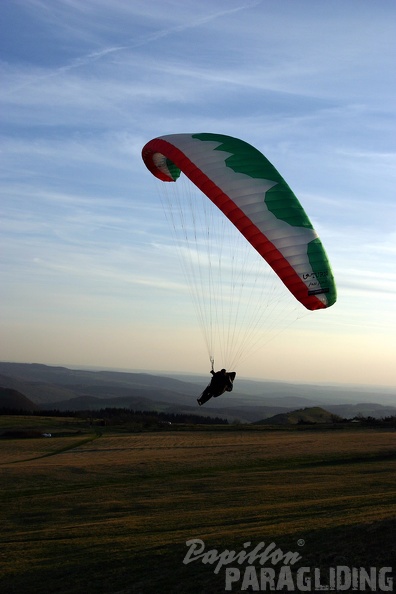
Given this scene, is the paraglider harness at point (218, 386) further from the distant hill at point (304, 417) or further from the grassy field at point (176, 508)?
the distant hill at point (304, 417)

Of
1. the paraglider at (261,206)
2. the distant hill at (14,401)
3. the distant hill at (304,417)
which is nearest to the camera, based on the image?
the paraglider at (261,206)

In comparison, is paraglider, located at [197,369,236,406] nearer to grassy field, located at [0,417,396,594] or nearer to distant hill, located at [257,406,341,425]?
grassy field, located at [0,417,396,594]

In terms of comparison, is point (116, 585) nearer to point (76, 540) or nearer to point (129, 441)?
point (76, 540)

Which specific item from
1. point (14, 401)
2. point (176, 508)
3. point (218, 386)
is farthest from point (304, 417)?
A: point (14, 401)

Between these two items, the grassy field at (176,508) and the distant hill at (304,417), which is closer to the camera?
the grassy field at (176,508)

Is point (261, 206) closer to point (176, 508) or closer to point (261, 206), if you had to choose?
point (261, 206)

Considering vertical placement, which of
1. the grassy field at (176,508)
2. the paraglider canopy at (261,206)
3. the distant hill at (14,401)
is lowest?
the distant hill at (14,401)

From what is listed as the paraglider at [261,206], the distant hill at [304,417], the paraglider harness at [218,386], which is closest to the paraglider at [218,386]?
the paraglider harness at [218,386]

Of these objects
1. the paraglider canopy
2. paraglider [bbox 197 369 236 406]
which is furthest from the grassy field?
the paraglider canopy
